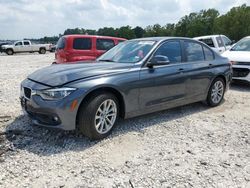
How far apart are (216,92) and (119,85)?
3.00m

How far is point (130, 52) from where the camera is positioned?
5207 millimetres

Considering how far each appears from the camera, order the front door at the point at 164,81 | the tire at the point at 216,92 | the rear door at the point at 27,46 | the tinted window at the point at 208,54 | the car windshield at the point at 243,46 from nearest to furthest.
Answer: the front door at the point at 164,81
the tinted window at the point at 208,54
the tire at the point at 216,92
the car windshield at the point at 243,46
the rear door at the point at 27,46

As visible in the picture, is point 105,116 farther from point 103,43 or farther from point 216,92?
point 103,43

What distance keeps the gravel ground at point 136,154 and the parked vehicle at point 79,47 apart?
5.15 metres

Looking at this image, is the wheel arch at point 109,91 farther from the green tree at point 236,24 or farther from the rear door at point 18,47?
the green tree at point 236,24

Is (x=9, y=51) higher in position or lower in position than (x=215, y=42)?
lower

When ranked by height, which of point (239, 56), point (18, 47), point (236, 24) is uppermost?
point (236, 24)

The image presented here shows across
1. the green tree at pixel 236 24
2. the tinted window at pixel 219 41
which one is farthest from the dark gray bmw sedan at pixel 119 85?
the green tree at pixel 236 24

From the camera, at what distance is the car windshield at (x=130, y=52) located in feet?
16.4

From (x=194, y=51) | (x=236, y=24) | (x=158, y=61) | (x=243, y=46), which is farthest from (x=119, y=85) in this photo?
(x=236, y=24)

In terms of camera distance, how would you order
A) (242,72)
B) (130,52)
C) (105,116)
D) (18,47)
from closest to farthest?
(105,116)
(130,52)
(242,72)
(18,47)

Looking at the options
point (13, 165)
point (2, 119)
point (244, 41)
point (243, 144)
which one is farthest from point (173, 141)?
point (244, 41)

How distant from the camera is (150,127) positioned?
4.97 meters

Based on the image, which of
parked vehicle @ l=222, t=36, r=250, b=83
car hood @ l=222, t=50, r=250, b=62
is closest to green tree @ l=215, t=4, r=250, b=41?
car hood @ l=222, t=50, r=250, b=62
